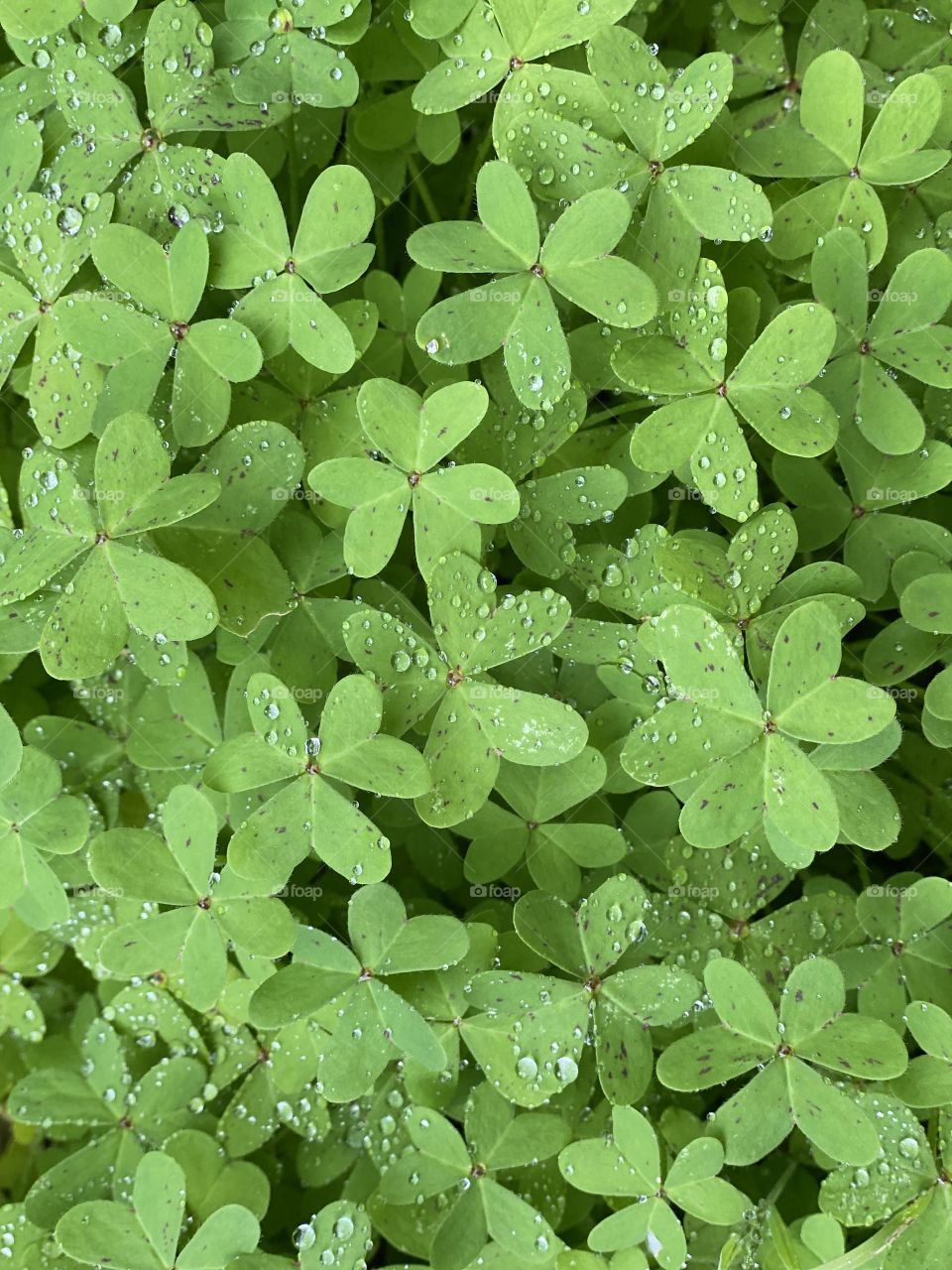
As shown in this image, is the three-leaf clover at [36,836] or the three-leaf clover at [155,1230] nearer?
the three-leaf clover at [155,1230]

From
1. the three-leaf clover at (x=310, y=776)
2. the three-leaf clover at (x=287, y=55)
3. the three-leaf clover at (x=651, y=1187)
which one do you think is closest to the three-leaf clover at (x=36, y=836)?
the three-leaf clover at (x=310, y=776)

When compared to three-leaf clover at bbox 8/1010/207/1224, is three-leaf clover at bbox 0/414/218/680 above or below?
above

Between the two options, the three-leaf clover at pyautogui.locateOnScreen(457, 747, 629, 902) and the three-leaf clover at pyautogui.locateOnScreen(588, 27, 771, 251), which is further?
the three-leaf clover at pyautogui.locateOnScreen(457, 747, 629, 902)

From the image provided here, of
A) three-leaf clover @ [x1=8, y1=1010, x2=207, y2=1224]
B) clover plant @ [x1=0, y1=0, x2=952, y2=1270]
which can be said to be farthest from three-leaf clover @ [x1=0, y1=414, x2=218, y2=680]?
three-leaf clover @ [x1=8, y1=1010, x2=207, y2=1224]

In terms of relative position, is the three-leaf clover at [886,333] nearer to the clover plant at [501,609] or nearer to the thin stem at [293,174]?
the clover plant at [501,609]

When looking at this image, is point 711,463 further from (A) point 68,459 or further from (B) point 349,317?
(A) point 68,459

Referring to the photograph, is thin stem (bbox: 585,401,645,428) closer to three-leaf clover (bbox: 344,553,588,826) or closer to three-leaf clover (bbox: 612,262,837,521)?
three-leaf clover (bbox: 612,262,837,521)
